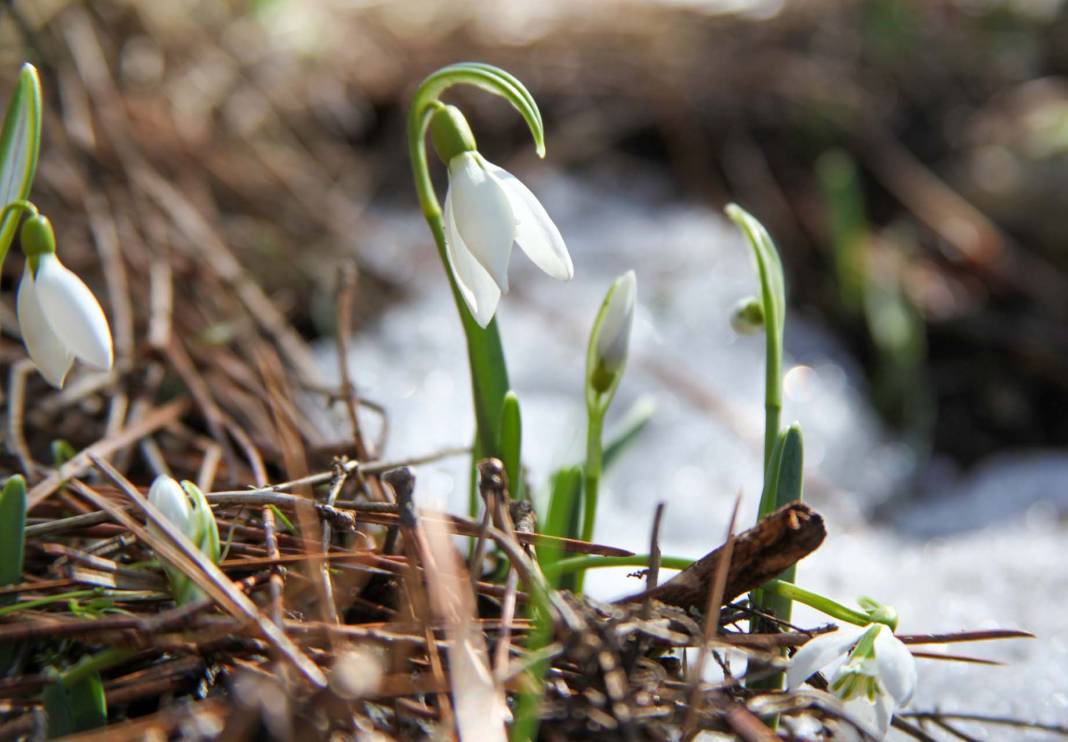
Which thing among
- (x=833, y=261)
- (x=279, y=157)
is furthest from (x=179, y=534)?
(x=833, y=261)

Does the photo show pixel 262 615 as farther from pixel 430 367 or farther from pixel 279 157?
pixel 279 157

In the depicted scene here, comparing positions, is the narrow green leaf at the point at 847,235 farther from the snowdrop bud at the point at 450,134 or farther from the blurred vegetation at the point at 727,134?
the snowdrop bud at the point at 450,134

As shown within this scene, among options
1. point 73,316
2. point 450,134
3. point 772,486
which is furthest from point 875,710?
point 73,316

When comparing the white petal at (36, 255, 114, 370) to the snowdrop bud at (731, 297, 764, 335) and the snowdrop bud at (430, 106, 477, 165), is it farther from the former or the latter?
the snowdrop bud at (731, 297, 764, 335)

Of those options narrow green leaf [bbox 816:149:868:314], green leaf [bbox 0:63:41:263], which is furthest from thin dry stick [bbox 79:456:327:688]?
narrow green leaf [bbox 816:149:868:314]

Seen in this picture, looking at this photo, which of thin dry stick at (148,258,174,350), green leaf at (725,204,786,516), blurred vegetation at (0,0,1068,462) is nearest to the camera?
green leaf at (725,204,786,516)

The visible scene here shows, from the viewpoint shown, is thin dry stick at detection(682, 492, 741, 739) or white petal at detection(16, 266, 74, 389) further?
white petal at detection(16, 266, 74, 389)

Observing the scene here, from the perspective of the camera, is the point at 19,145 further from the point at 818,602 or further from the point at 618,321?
the point at 818,602
